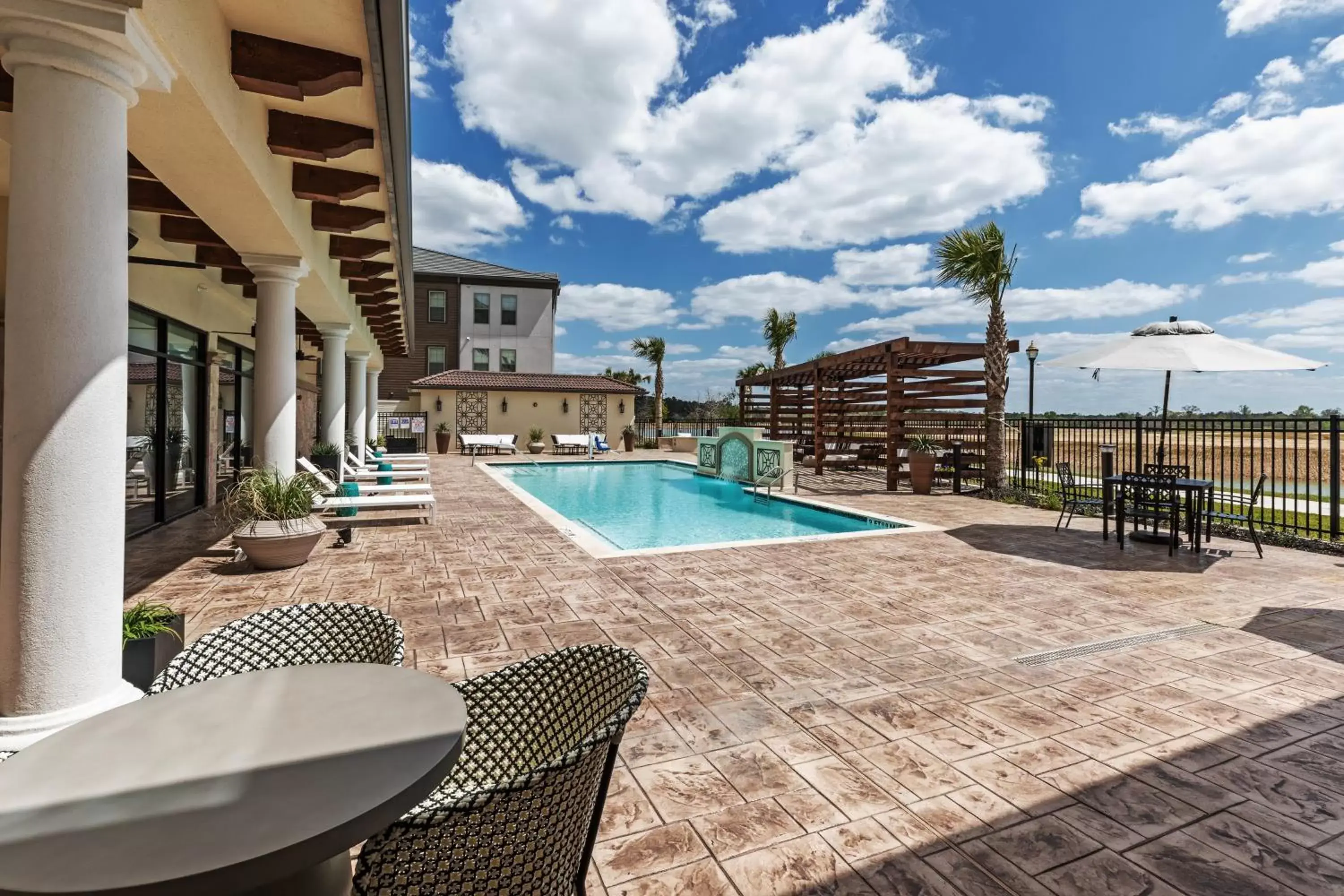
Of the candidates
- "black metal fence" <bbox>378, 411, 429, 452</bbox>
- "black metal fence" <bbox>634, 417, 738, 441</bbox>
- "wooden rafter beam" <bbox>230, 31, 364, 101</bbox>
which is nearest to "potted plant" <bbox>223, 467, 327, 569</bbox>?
"wooden rafter beam" <bbox>230, 31, 364, 101</bbox>

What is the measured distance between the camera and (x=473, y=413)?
24.4m

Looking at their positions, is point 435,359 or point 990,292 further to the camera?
point 435,359

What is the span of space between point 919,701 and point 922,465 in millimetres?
9867

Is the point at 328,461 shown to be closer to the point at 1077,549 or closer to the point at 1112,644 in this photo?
the point at 1112,644

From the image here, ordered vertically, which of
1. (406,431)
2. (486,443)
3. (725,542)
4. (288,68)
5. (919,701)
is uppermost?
(288,68)

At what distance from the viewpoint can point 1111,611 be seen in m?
4.66

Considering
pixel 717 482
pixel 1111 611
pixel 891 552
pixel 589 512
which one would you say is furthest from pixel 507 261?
pixel 1111 611

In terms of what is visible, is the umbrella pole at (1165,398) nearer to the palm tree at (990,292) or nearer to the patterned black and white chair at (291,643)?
the palm tree at (990,292)

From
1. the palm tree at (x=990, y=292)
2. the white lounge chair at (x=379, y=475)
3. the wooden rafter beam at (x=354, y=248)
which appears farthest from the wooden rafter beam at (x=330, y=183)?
the palm tree at (x=990, y=292)

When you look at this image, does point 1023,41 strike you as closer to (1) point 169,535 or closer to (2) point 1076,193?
(2) point 1076,193

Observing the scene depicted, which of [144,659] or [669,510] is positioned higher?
[144,659]

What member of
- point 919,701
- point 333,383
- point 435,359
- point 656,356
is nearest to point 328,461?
point 333,383

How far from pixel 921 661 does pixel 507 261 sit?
32.5 metres

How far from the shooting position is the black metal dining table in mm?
6441
